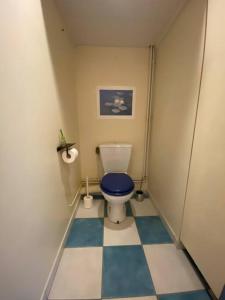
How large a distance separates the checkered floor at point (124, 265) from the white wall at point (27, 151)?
0.75 ft

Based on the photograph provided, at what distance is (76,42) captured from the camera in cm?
177

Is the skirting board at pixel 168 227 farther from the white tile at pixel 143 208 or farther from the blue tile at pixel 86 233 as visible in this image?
the blue tile at pixel 86 233

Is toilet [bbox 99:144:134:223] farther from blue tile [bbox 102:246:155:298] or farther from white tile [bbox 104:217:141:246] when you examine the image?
blue tile [bbox 102:246:155:298]

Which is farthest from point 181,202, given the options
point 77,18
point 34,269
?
point 77,18

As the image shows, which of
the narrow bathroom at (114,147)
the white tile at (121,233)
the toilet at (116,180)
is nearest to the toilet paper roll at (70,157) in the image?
the narrow bathroom at (114,147)

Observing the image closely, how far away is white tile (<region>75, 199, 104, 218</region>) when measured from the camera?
1.79 meters

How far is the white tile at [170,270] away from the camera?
3.50 ft

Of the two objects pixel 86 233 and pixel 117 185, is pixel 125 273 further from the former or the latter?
pixel 117 185

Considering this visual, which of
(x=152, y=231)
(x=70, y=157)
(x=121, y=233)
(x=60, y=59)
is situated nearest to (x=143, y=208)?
(x=152, y=231)

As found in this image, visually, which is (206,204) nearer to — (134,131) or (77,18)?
(134,131)

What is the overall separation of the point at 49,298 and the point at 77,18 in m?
2.17

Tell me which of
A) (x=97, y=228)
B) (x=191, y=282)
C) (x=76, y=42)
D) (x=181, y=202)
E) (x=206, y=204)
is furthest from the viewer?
(x=76, y=42)

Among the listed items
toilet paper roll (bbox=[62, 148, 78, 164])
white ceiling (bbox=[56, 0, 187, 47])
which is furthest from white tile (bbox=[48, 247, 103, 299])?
white ceiling (bbox=[56, 0, 187, 47])

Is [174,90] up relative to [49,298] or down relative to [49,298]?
up
